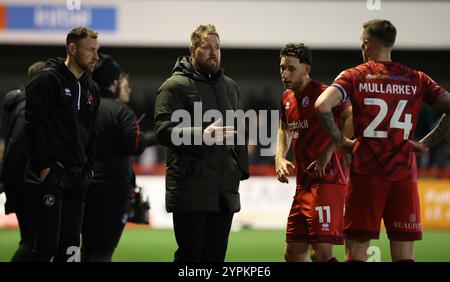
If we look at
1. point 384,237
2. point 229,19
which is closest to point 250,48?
point 229,19

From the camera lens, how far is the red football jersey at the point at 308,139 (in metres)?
6.13

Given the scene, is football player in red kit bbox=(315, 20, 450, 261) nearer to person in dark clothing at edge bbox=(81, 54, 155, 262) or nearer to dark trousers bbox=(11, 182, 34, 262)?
person in dark clothing at edge bbox=(81, 54, 155, 262)

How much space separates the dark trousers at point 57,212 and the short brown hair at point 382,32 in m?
2.41

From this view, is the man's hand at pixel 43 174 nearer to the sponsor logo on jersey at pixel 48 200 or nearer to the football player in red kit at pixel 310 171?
the sponsor logo on jersey at pixel 48 200

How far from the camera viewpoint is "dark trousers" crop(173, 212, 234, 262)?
5.45 meters

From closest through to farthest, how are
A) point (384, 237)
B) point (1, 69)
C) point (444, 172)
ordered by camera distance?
1. point (384, 237)
2. point (444, 172)
3. point (1, 69)

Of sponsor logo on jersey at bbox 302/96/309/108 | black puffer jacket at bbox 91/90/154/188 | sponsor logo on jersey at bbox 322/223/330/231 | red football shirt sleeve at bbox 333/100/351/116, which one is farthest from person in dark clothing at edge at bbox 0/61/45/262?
Answer: red football shirt sleeve at bbox 333/100/351/116

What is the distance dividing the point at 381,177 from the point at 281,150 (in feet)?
4.23

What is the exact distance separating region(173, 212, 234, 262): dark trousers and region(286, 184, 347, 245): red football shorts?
743 millimetres

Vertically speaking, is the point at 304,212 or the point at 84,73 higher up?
the point at 84,73

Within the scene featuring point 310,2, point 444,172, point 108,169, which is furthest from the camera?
point 310,2

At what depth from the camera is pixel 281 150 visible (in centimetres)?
645

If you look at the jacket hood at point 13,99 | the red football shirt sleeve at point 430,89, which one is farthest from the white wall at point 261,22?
the red football shirt sleeve at point 430,89
